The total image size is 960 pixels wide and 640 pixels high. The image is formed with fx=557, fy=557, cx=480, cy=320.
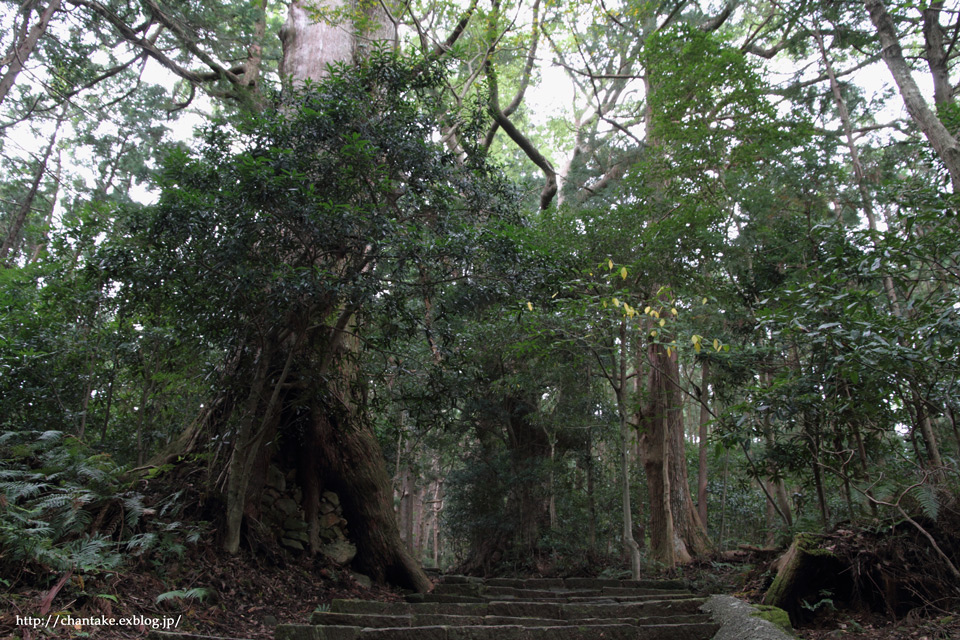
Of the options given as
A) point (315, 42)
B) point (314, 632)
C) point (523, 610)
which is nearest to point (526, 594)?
point (523, 610)

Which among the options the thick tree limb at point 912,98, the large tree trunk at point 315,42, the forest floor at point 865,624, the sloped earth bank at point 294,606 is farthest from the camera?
the large tree trunk at point 315,42

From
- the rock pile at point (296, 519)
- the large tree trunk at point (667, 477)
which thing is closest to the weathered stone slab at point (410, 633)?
the rock pile at point (296, 519)

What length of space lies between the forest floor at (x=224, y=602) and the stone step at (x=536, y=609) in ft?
2.27

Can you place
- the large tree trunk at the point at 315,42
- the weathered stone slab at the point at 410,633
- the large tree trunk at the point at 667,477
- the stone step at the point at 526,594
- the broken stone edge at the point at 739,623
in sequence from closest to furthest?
1. the weathered stone slab at the point at 410,633
2. the broken stone edge at the point at 739,623
3. the stone step at the point at 526,594
4. the large tree trunk at the point at 315,42
5. the large tree trunk at the point at 667,477

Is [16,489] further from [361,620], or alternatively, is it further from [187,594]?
[361,620]

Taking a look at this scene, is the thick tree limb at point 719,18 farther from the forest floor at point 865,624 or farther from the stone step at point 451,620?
the stone step at point 451,620

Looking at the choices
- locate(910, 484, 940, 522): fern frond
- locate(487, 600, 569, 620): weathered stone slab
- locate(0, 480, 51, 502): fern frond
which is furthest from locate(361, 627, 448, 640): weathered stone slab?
locate(910, 484, 940, 522): fern frond

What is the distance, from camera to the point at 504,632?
127 inches

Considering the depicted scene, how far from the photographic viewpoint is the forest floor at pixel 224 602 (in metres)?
3.33

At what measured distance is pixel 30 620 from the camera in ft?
10.1

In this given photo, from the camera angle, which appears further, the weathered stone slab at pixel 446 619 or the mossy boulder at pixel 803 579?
the mossy boulder at pixel 803 579

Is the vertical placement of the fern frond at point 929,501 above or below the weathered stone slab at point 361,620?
above

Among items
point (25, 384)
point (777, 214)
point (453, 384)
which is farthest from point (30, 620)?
point (777, 214)

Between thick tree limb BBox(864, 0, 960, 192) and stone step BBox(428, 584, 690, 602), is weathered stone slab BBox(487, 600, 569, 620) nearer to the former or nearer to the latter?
stone step BBox(428, 584, 690, 602)
